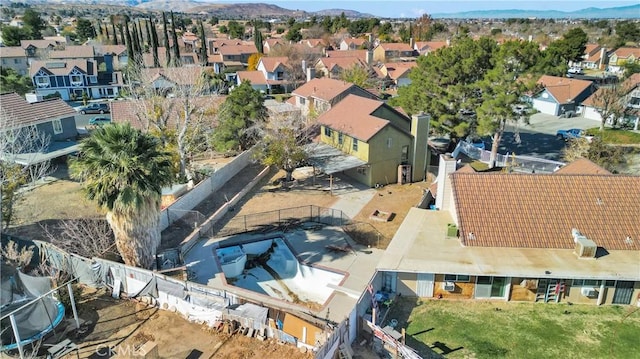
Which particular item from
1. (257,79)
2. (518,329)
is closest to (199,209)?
(518,329)

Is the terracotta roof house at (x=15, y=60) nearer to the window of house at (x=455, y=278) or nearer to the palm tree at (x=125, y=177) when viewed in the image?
the palm tree at (x=125, y=177)

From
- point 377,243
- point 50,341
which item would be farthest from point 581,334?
point 50,341

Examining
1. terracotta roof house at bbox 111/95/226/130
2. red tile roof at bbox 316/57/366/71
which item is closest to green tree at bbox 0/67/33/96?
terracotta roof house at bbox 111/95/226/130

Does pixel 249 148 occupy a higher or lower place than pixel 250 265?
higher

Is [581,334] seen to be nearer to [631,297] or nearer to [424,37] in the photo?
[631,297]

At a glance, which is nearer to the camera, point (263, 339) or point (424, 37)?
point (263, 339)
